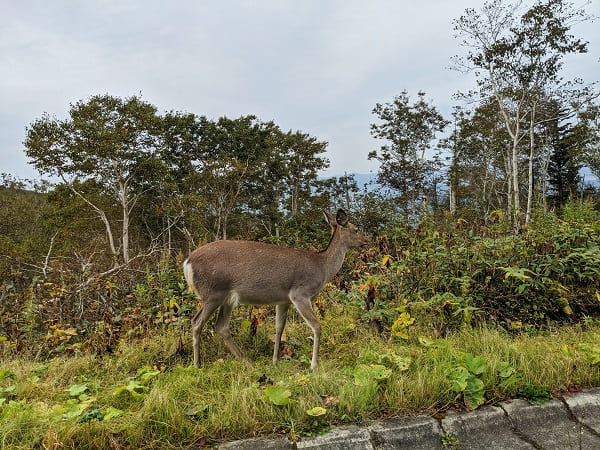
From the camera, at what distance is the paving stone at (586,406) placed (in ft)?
10.0

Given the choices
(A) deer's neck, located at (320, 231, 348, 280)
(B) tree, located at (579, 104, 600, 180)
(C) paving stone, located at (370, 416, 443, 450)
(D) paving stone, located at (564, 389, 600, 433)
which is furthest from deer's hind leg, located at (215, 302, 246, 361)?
(B) tree, located at (579, 104, 600, 180)

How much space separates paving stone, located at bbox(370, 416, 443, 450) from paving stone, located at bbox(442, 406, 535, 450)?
106 millimetres

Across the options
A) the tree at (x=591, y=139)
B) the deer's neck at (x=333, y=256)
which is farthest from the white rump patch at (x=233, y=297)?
the tree at (x=591, y=139)

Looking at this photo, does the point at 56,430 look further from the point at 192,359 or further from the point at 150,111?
the point at 150,111

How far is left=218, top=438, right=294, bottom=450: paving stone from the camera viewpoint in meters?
2.60

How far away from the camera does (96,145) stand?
2705 cm

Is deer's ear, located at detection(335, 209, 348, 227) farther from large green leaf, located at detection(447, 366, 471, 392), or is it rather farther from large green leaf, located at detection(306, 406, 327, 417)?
large green leaf, located at detection(306, 406, 327, 417)

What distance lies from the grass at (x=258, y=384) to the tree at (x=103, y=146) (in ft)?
76.2

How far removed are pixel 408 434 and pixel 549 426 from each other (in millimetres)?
1105

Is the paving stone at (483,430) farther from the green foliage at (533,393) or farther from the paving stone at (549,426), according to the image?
the green foliage at (533,393)

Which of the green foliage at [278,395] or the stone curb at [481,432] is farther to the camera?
the green foliage at [278,395]

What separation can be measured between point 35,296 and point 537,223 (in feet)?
23.4

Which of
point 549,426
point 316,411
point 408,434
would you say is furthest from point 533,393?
point 316,411

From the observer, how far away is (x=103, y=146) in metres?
26.9
